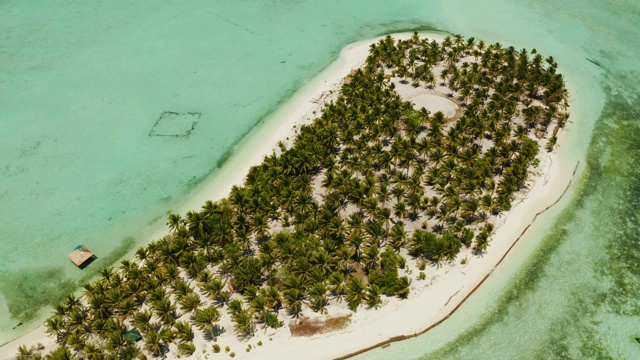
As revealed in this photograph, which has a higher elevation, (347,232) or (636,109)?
(636,109)

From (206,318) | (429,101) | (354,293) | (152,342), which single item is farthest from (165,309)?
(429,101)

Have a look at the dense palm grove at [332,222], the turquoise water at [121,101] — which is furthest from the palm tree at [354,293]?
the turquoise water at [121,101]

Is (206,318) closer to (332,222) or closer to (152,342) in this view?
(152,342)

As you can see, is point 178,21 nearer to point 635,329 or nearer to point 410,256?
point 410,256

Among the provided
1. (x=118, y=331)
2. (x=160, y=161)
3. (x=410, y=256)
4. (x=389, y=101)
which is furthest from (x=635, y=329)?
(x=160, y=161)

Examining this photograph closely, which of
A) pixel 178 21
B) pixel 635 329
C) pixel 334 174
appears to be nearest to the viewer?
pixel 635 329

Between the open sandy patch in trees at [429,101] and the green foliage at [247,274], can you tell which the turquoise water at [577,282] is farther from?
the open sandy patch in trees at [429,101]

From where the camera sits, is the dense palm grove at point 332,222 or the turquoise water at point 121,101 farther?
the turquoise water at point 121,101
